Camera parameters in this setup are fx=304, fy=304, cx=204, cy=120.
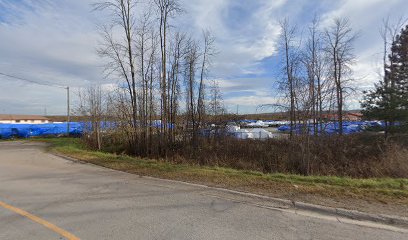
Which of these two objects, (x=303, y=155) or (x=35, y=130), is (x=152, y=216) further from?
(x=35, y=130)

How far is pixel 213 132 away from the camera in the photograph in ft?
73.6

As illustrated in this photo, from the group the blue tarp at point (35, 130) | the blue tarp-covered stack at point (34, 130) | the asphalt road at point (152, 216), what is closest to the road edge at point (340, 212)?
the asphalt road at point (152, 216)

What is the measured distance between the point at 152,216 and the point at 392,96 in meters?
23.4

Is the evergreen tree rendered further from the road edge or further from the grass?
the road edge

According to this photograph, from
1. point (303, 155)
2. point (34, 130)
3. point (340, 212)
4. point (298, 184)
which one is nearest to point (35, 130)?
point (34, 130)

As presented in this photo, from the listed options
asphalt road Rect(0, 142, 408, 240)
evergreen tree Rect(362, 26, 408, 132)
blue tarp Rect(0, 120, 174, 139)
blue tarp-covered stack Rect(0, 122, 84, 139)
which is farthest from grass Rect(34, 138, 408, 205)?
blue tarp-covered stack Rect(0, 122, 84, 139)

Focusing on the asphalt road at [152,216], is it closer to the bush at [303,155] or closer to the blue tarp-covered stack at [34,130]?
the bush at [303,155]

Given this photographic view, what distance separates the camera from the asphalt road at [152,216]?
5.14m

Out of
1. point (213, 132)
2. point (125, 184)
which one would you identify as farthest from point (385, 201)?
point (213, 132)

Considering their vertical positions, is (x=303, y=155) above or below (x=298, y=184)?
above

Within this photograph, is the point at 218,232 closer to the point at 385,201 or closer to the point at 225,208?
the point at 225,208

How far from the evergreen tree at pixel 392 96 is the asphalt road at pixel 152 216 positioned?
20571 millimetres

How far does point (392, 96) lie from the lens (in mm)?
23250

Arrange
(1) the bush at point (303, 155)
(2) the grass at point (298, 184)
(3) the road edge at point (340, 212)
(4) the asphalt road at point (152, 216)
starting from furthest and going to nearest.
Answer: (1) the bush at point (303, 155), (2) the grass at point (298, 184), (3) the road edge at point (340, 212), (4) the asphalt road at point (152, 216)
